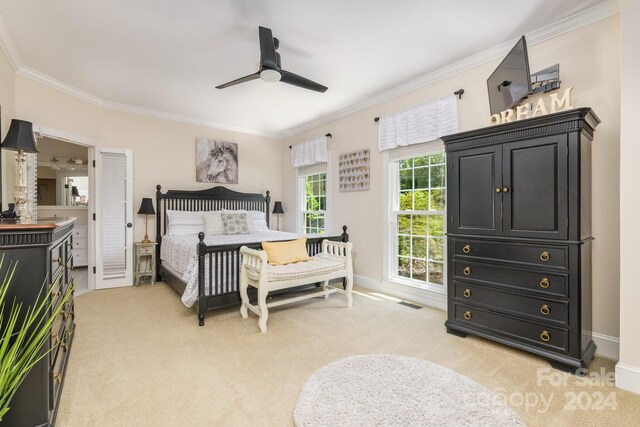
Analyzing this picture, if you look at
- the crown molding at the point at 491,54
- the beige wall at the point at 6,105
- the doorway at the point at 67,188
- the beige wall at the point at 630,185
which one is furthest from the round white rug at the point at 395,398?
the doorway at the point at 67,188

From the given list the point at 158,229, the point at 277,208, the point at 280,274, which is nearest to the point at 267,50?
the point at 280,274

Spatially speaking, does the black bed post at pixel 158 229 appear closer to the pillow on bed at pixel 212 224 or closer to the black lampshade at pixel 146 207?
the black lampshade at pixel 146 207

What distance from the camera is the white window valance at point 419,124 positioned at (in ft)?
10.6

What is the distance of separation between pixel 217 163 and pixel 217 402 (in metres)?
4.20

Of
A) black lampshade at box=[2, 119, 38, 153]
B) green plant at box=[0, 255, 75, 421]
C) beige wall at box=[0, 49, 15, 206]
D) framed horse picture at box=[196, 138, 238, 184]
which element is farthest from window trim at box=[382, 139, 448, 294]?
beige wall at box=[0, 49, 15, 206]

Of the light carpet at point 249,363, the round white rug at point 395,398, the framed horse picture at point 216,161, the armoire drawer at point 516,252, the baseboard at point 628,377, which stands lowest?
the light carpet at point 249,363

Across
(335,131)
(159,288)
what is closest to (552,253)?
(335,131)

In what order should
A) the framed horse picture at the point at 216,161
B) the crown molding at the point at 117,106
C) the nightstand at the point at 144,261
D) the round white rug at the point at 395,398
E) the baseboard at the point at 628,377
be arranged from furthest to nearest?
the framed horse picture at the point at 216,161 < the nightstand at the point at 144,261 < the crown molding at the point at 117,106 < the baseboard at the point at 628,377 < the round white rug at the point at 395,398

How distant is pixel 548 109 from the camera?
2625 mm

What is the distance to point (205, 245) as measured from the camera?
2951 millimetres

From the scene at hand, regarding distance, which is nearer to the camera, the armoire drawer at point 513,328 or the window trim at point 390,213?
the armoire drawer at point 513,328

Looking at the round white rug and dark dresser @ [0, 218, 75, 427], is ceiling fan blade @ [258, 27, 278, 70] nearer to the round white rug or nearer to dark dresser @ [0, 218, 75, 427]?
dark dresser @ [0, 218, 75, 427]

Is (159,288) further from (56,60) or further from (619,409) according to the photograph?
(619,409)

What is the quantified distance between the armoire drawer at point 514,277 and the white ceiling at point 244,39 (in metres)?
2.04
